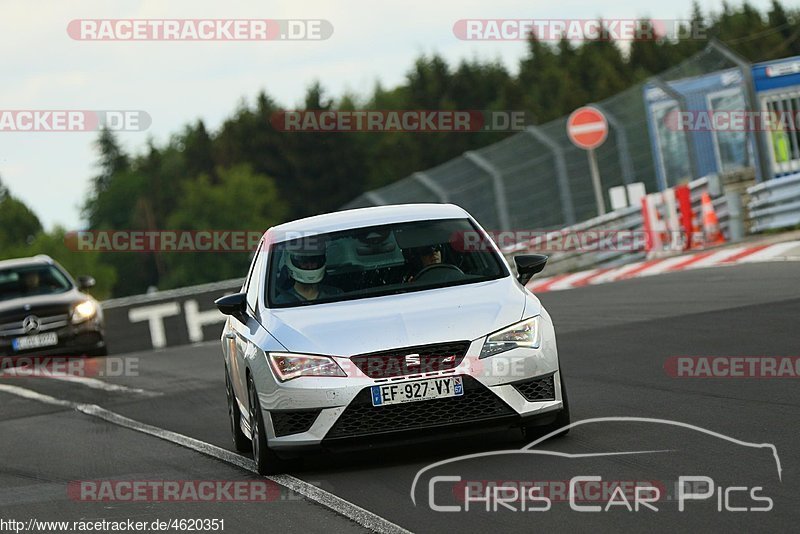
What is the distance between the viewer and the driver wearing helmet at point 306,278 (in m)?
9.47

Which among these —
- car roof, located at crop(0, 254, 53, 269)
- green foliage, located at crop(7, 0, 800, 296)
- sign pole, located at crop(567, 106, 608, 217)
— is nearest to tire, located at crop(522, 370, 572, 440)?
car roof, located at crop(0, 254, 53, 269)

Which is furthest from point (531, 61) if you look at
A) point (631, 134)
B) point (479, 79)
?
point (631, 134)

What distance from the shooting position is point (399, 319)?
8711mm

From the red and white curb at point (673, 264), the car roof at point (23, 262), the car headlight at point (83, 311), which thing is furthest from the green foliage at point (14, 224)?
the car headlight at point (83, 311)

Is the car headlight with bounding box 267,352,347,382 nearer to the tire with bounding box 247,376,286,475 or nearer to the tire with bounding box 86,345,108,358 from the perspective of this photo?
the tire with bounding box 247,376,286,475

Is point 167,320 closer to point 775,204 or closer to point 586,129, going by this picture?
point 586,129

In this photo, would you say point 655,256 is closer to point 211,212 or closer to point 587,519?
point 587,519

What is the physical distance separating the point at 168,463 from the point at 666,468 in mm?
3787

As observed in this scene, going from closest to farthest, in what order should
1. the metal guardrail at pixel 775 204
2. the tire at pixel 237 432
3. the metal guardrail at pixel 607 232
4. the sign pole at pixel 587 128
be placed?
the tire at pixel 237 432 < the metal guardrail at pixel 775 204 < the metal guardrail at pixel 607 232 < the sign pole at pixel 587 128

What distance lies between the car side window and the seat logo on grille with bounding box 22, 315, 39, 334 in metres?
13.9

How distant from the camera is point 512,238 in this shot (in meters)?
29.3

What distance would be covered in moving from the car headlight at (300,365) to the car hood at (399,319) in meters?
0.04

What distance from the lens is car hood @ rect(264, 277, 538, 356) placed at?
852 cm

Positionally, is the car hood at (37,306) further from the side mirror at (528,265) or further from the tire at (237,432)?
the side mirror at (528,265)
